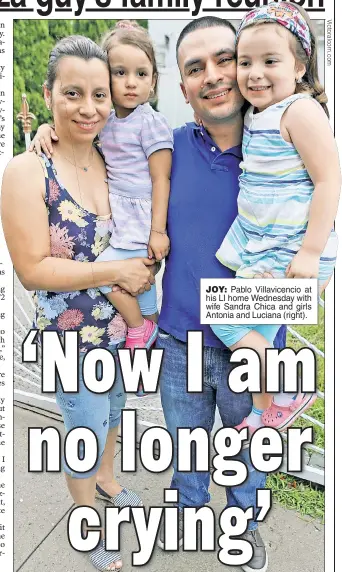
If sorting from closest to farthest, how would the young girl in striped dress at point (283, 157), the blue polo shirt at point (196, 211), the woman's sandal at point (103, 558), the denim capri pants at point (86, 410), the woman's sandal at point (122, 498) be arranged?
the young girl in striped dress at point (283, 157) → the blue polo shirt at point (196, 211) → the denim capri pants at point (86, 410) → the woman's sandal at point (103, 558) → the woman's sandal at point (122, 498)

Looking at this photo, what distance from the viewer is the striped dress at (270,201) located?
1.33m

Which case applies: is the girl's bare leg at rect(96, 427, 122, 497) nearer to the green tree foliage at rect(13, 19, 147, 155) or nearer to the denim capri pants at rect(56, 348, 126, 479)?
the denim capri pants at rect(56, 348, 126, 479)

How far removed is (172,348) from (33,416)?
70cm

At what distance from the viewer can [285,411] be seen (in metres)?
1.57

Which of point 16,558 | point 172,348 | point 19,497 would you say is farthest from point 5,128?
point 16,558

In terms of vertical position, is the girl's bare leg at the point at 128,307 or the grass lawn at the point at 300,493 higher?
the girl's bare leg at the point at 128,307

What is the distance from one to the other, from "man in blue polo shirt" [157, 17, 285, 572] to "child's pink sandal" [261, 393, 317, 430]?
6 cm

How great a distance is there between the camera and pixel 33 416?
198 centimetres

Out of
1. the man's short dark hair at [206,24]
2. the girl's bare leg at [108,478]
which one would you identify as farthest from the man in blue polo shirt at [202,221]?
the girl's bare leg at [108,478]

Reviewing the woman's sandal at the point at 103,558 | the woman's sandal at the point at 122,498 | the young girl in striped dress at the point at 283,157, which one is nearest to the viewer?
the young girl in striped dress at the point at 283,157

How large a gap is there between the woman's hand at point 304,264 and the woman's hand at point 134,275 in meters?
0.37

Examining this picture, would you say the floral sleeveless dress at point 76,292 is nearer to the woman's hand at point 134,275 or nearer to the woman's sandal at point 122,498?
the woman's hand at point 134,275

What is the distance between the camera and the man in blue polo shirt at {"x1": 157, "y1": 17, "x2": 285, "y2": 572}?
1.37 metres

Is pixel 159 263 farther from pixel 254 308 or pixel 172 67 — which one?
pixel 172 67
